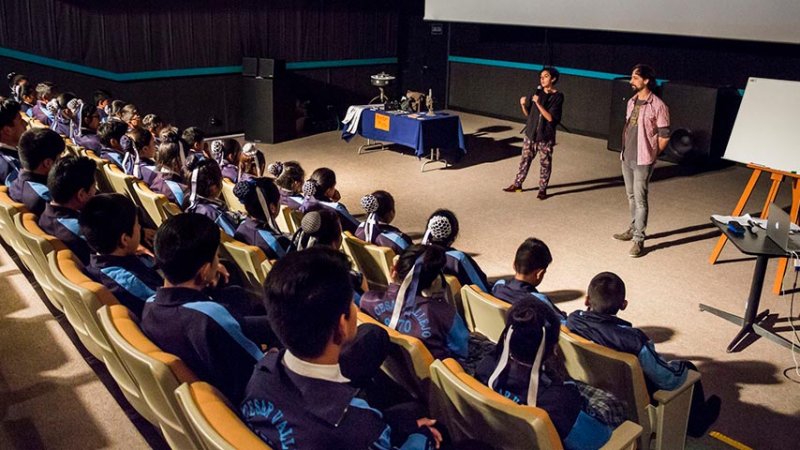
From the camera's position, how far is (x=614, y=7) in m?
7.69

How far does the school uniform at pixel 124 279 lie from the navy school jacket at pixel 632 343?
67.1 inches

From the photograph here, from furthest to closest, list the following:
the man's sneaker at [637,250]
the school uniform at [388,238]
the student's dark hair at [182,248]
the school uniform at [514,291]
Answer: the man's sneaker at [637,250] → the school uniform at [388,238] → the school uniform at [514,291] → the student's dark hair at [182,248]

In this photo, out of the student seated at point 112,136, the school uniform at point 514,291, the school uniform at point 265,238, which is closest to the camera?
the school uniform at point 514,291

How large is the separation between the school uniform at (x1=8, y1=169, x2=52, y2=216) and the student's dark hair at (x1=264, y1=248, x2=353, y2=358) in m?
2.55

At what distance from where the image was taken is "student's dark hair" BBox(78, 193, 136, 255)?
2.59m

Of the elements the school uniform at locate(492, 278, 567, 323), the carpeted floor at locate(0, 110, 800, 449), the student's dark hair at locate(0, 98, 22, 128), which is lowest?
the carpeted floor at locate(0, 110, 800, 449)

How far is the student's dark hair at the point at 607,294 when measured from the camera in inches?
112

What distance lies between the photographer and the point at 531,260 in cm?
304

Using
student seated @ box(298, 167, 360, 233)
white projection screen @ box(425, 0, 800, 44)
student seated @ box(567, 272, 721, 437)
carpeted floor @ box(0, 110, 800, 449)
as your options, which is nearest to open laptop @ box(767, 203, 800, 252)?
carpeted floor @ box(0, 110, 800, 449)

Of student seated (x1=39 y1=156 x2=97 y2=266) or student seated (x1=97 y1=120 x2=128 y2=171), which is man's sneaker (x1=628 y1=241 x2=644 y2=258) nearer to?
student seated (x1=39 y1=156 x2=97 y2=266)

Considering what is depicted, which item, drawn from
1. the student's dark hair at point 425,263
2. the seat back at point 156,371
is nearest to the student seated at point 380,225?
the student's dark hair at point 425,263

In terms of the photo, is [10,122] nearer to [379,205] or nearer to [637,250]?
[379,205]

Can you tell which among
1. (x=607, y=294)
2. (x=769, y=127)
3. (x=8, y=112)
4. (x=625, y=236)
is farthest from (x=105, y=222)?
(x=769, y=127)

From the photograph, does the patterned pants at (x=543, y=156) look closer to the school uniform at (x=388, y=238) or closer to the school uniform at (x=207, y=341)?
the school uniform at (x=388, y=238)
